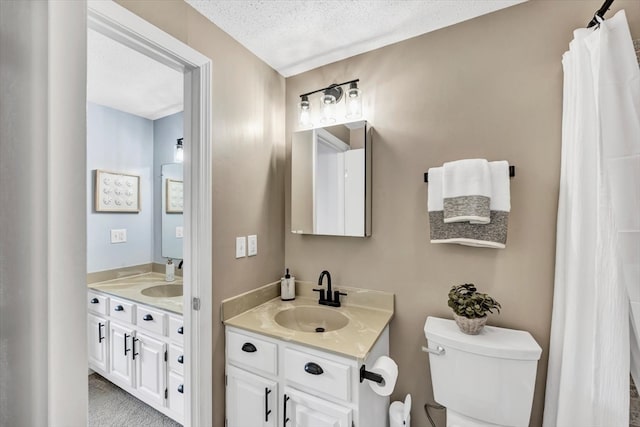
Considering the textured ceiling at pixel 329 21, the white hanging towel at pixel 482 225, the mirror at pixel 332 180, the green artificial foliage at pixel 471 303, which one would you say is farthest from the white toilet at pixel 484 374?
the textured ceiling at pixel 329 21

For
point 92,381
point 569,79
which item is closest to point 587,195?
point 569,79

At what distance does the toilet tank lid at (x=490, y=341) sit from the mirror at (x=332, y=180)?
63 cm

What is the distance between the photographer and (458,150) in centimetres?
149

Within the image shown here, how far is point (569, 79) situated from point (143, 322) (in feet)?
8.94

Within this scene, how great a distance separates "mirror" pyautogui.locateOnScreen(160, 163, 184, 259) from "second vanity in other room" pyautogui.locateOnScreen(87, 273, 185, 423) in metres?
0.42

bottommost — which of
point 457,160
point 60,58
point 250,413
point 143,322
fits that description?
point 250,413

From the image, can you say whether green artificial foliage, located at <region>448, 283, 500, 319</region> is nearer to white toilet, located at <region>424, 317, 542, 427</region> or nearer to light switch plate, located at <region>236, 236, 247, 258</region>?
white toilet, located at <region>424, 317, 542, 427</region>

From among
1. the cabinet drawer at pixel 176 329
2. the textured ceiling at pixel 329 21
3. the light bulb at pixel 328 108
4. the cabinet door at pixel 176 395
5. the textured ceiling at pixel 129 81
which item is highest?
the textured ceiling at pixel 329 21

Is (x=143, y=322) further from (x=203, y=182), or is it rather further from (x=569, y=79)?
(x=569, y=79)

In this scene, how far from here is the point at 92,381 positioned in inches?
91.0

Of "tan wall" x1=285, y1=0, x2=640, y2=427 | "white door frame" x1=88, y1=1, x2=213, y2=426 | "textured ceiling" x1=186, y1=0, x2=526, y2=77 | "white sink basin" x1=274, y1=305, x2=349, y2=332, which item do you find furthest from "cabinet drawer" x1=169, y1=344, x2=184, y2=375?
"textured ceiling" x1=186, y1=0, x2=526, y2=77

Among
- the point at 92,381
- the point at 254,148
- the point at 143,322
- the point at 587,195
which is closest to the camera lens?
the point at 587,195

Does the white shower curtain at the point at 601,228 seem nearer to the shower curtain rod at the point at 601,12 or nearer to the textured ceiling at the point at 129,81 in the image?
the shower curtain rod at the point at 601,12

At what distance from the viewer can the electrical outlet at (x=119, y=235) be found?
254 cm
